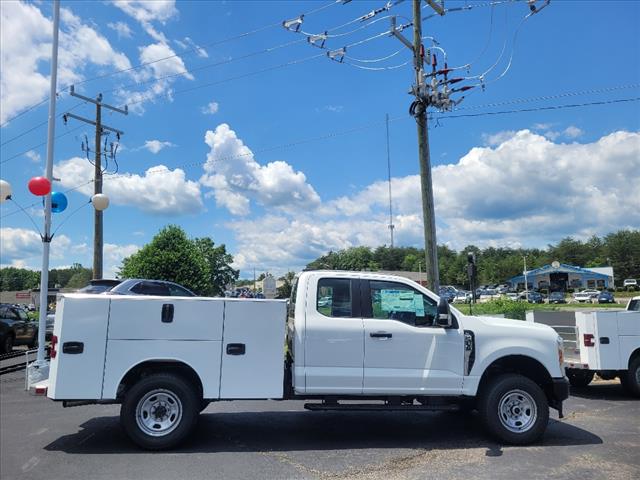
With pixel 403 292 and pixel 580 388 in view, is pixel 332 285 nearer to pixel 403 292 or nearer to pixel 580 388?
pixel 403 292

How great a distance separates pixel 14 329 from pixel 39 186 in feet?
30.1

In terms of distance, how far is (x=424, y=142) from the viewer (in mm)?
13328

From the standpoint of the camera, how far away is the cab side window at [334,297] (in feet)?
21.3

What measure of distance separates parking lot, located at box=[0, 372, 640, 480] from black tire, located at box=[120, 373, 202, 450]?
0.64 ft

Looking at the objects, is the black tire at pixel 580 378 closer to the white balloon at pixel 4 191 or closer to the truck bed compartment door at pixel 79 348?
the truck bed compartment door at pixel 79 348

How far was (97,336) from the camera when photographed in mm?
6012

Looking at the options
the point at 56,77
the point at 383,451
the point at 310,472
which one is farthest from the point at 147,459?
the point at 56,77

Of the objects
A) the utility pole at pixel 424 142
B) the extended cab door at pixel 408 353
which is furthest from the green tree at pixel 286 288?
the utility pole at pixel 424 142

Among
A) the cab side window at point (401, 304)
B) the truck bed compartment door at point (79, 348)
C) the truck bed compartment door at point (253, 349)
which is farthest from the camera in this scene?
the cab side window at point (401, 304)

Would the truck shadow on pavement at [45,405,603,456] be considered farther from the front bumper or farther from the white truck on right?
the white truck on right

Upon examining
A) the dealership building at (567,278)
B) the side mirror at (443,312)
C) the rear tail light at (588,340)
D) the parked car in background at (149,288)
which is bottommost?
the rear tail light at (588,340)

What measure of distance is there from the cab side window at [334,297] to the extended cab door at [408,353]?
227 mm

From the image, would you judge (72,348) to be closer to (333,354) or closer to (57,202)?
(333,354)

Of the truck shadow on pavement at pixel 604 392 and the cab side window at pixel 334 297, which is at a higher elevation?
the cab side window at pixel 334 297
